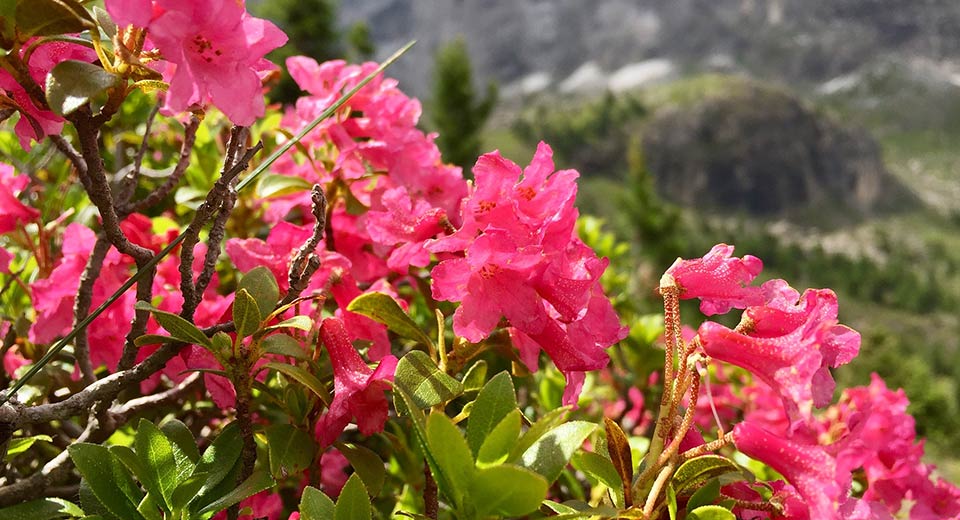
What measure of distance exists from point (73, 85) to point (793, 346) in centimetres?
59

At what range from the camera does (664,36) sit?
307 feet

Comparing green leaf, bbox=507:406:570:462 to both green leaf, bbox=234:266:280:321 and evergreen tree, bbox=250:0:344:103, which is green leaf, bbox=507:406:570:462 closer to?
green leaf, bbox=234:266:280:321

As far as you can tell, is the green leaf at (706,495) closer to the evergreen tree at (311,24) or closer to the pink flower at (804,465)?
the pink flower at (804,465)

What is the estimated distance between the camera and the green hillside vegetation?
25.0 meters

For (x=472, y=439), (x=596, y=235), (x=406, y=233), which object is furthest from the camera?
(x=596, y=235)

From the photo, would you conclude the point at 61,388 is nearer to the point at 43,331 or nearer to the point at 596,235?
the point at 43,331

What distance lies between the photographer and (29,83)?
1.85 ft

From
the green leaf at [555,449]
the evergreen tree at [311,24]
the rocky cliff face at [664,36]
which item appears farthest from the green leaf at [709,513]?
the rocky cliff face at [664,36]

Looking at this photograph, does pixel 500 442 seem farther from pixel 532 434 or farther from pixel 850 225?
pixel 850 225

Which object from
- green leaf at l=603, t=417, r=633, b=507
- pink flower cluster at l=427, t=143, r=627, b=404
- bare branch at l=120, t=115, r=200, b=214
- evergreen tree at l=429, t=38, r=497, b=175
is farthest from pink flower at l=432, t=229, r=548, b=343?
evergreen tree at l=429, t=38, r=497, b=175

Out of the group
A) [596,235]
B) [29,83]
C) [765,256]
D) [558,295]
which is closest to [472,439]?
[558,295]

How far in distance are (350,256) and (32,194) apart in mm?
728

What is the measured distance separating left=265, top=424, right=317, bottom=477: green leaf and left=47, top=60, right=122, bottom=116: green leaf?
12.8 inches

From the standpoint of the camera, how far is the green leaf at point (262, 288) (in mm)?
654
